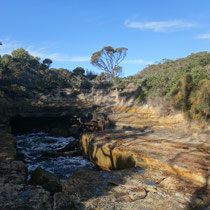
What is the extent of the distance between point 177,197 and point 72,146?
41.0 ft

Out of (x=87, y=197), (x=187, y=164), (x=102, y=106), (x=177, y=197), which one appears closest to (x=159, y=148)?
(x=187, y=164)

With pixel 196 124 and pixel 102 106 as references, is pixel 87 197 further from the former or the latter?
pixel 102 106

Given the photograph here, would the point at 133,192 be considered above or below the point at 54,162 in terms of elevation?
above

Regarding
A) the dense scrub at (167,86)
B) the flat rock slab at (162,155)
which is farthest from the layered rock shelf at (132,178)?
the dense scrub at (167,86)

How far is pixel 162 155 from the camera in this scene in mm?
7953

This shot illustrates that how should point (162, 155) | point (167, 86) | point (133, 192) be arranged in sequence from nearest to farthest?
point (133, 192), point (162, 155), point (167, 86)

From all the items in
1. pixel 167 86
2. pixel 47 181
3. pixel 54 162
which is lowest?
pixel 54 162

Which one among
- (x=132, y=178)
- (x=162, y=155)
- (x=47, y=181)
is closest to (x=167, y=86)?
(x=162, y=155)

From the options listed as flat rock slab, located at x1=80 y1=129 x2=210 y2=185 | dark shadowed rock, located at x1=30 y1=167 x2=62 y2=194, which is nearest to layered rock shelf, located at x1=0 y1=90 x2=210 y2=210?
flat rock slab, located at x1=80 y1=129 x2=210 y2=185

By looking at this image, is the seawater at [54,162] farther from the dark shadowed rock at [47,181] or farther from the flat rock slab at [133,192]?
the flat rock slab at [133,192]

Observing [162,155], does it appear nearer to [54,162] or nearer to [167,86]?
[54,162]

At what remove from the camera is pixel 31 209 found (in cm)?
394

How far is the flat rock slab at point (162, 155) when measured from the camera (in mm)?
6328

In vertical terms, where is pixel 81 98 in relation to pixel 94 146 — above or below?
above
